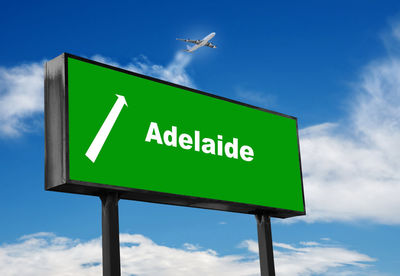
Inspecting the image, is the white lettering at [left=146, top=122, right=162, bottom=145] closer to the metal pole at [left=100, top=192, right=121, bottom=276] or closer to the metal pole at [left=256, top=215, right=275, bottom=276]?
the metal pole at [left=100, top=192, right=121, bottom=276]

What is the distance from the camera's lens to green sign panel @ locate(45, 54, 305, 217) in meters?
11.5

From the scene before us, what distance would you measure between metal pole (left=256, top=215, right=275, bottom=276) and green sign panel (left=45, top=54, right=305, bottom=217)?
328 millimetres

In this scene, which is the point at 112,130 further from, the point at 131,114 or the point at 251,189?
the point at 251,189

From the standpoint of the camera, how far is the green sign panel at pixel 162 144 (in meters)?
11.5

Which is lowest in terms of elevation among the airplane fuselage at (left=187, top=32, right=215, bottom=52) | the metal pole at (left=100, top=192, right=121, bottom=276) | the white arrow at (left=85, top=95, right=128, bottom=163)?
the metal pole at (left=100, top=192, right=121, bottom=276)

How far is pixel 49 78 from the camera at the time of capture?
12.0m

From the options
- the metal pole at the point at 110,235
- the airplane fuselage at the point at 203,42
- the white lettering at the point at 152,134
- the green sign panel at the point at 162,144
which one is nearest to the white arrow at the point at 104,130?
the green sign panel at the point at 162,144

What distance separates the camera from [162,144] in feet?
42.2

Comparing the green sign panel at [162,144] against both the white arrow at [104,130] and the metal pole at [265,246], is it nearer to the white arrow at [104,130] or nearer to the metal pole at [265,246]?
the white arrow at [104,130]

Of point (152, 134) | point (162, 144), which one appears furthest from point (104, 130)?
point (162, 144)

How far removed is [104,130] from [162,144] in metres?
1.40

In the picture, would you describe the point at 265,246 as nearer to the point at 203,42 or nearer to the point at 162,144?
the point at 162,144

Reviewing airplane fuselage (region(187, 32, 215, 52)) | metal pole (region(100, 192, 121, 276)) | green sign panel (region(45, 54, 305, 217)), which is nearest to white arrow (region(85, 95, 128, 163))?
green sign panel (region(45, 54, 305, 217))

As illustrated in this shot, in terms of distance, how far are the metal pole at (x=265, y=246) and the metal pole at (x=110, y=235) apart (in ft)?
14.0
